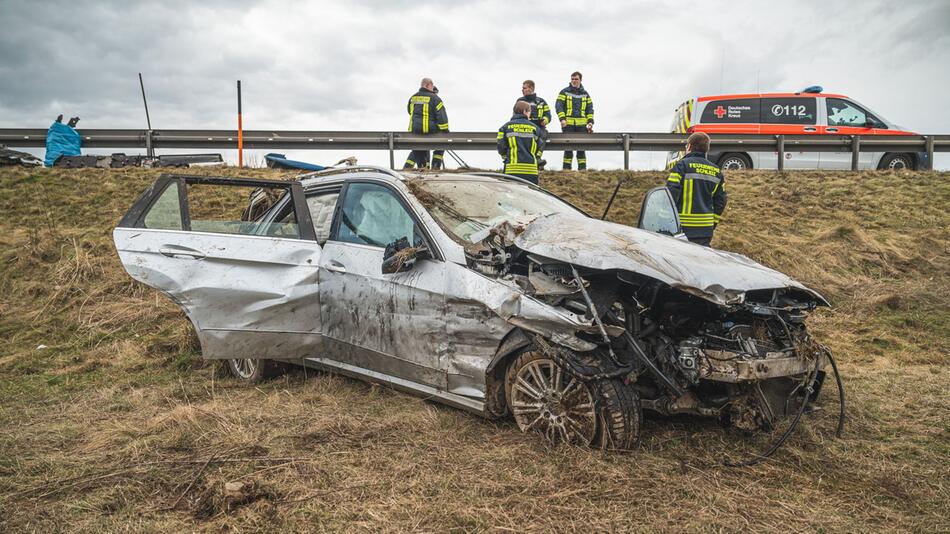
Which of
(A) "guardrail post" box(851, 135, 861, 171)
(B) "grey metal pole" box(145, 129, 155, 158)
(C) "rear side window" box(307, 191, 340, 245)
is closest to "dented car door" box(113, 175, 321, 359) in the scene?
(C) "rear side window" box(307, 191, 340, 245)

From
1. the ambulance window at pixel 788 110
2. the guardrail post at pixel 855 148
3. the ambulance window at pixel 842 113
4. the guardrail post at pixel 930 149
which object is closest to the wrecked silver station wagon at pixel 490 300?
the guardrail post at pixel 855 148

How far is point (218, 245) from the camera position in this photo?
15.8 feet

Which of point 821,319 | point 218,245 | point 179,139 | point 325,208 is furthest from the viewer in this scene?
point 179,139

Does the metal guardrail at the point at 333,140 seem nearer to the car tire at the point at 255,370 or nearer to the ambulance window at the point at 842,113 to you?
the ambulance window at the point at 842,113

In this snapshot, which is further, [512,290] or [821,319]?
[821,319]

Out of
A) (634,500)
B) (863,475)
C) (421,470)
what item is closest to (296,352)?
(421,470)

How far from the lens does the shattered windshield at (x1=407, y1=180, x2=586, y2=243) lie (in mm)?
4469

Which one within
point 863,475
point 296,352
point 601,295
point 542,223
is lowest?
point 863,475

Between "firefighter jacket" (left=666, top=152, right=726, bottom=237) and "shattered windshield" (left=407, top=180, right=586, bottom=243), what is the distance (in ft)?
5.52

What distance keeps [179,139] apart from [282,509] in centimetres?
1111

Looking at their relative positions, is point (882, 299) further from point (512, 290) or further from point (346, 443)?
point (346, 443)

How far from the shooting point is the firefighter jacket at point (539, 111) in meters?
12.0

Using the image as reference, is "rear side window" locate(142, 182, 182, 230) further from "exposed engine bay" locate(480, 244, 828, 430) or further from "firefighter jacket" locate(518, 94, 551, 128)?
"firefighter jacket" locate(518, 94, 551, 128)

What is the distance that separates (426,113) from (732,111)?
7.57 metres
